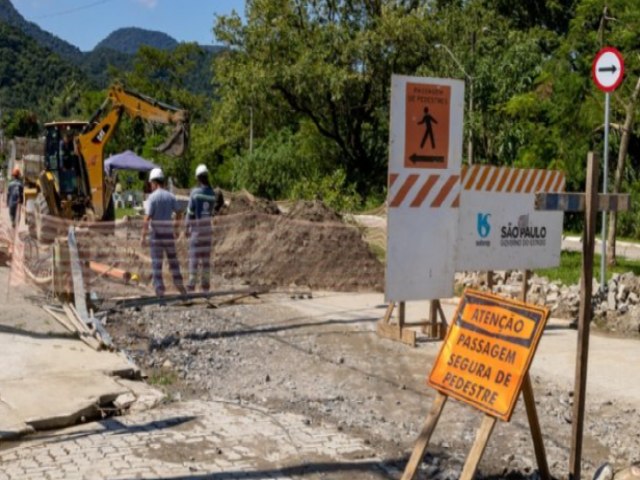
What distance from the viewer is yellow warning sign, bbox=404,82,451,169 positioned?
28.6 ft

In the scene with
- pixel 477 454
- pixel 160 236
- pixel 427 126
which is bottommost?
pixel 477 454

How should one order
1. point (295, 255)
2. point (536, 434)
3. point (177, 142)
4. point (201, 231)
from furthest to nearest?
point (177, 142)
point (295, 255)
point (201, 231)
point (536, 434)

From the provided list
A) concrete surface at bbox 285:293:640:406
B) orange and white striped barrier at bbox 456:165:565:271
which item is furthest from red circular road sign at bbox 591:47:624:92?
concrete surface at bbox 285:293:640:406

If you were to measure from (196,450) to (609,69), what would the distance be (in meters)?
7.96

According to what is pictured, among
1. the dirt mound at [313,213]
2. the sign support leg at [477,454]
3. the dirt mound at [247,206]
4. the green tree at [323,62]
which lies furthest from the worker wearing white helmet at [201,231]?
the green tree at [323,62]

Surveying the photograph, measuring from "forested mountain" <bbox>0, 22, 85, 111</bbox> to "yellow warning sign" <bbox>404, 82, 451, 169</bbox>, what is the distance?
121935 mm

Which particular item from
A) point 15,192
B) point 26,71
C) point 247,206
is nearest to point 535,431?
point 247,206

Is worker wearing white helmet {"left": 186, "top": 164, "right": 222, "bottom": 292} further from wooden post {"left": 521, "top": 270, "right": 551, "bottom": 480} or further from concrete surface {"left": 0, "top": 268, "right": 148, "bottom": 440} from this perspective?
wooden post {"left": 521, "top": 270, "right": 551, "bottom": 480}

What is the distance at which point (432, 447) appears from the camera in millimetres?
6312

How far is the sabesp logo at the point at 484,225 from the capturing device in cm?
1000

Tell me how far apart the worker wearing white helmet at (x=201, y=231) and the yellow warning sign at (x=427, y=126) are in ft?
16.1

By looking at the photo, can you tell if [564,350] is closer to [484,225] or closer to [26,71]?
[484,225]

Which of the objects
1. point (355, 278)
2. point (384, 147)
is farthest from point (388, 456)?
point (384, 147)

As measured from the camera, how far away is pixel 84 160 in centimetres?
1833
